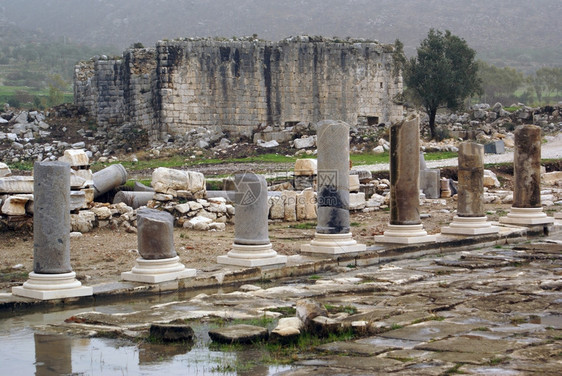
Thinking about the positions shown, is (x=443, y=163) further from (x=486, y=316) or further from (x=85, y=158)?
(x=486, y=316)

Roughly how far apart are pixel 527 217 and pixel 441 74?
17.5 metres

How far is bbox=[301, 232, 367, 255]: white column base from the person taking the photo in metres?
13.9

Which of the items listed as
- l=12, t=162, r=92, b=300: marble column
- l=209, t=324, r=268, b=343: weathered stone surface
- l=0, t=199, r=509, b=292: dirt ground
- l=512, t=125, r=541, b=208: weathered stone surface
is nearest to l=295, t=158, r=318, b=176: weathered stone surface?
l=0, t=199, r=509, b=292: dirt ground

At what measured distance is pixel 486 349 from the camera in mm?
7691

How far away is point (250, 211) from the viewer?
42.6 feet

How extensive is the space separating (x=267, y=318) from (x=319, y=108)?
2760cm

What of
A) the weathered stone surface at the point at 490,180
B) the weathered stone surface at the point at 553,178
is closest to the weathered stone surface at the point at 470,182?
the weathered stone surface at the point at 490,180

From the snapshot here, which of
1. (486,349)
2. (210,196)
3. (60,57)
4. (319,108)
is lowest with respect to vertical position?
(486,349)

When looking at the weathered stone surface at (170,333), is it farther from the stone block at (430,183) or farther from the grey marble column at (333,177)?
the stone block at (430,183)

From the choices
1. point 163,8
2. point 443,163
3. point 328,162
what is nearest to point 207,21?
point 163,8

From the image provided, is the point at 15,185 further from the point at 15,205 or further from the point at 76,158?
the point at 76,158

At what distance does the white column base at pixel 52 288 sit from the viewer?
10352 mm

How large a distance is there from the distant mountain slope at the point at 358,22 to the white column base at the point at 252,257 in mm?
92860

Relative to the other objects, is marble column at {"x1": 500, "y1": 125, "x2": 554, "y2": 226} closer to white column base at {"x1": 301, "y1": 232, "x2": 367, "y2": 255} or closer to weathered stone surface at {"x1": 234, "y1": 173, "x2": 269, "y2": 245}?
white column base at {"x1": 301, "y1": 232, "x2": 367, "y2": 255}
